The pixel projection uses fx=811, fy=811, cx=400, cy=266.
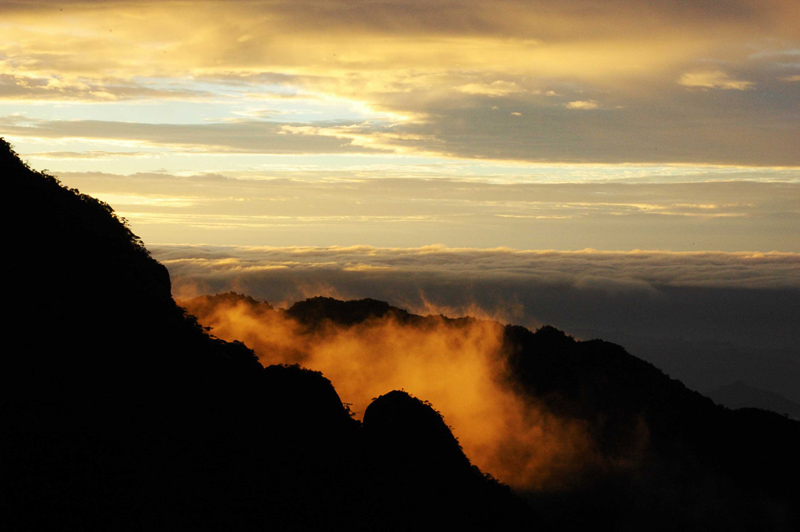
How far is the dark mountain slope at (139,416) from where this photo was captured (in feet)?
139

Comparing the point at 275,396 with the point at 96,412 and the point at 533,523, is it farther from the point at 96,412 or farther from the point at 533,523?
the point at 533,523

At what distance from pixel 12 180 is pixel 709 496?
135 metres

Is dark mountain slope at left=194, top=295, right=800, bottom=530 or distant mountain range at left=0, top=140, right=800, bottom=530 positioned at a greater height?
distant mountain range at left=0, top=140, right=800, bottom=530

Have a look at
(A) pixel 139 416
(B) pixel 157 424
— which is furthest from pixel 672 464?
(A) pixel 139 416

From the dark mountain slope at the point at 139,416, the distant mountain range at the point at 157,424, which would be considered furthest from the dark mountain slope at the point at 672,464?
the dark mountain slope at the point at 139,416

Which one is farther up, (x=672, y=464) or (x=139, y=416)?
(x=139, y=416)

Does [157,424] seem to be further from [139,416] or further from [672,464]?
[672,464]

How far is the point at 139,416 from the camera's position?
47750mm

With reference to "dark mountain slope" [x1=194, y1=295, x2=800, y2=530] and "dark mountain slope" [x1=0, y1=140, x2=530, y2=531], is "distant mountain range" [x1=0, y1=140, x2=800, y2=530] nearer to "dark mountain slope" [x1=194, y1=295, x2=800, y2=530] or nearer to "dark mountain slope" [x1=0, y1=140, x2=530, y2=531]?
"dark mountain slope" [x1=0, y1=140, x2=530, y2=531]

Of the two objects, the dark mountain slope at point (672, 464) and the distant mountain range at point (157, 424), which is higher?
the distant mountain range at point (157, 424)

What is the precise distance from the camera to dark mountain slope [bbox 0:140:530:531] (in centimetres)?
4231

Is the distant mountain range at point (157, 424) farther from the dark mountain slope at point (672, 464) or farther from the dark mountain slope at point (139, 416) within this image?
the dark mountain slope at point (672, 464)

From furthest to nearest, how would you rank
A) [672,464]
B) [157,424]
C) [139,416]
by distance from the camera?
[672,464] < [157,424] < [139,416]

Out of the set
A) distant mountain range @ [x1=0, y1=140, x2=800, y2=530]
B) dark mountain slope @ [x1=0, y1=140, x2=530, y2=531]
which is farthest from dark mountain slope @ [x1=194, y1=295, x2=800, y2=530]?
dark mountain slope @ [x1=0, y1=140, x2=530, y2=531]
